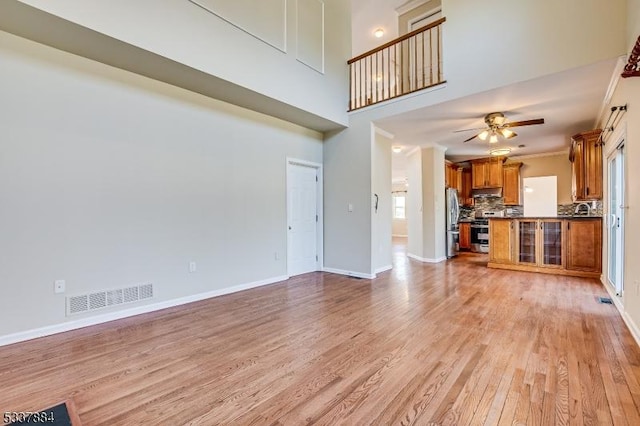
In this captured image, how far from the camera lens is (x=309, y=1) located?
4.89 metres

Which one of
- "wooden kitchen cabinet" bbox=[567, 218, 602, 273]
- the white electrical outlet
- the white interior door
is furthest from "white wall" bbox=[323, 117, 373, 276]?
the white electrical outlet

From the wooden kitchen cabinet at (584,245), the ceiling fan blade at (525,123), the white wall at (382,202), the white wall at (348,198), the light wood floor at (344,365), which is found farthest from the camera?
the white wall at (382,202)

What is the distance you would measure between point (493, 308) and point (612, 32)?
3173 millimetres

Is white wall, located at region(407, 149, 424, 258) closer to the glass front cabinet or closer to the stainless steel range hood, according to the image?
the glass front cabinet

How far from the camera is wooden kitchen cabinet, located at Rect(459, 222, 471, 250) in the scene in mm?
8531

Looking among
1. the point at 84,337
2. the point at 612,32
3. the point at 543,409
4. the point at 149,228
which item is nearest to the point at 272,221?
the point at 149,228

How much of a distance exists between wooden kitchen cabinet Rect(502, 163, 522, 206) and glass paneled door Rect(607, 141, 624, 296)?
3.61 meters

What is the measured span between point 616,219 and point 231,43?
5.48m

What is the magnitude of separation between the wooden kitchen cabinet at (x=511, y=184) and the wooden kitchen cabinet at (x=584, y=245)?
9.15ft

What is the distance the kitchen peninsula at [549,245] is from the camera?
5207mm

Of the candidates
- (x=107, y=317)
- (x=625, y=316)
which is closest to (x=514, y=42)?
(x=625, y=316)

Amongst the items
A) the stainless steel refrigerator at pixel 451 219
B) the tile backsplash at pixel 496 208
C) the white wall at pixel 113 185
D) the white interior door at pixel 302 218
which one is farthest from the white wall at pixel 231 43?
the tile backsplash at pixel 496 208

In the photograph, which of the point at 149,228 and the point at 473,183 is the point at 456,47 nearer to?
the point at 149,228

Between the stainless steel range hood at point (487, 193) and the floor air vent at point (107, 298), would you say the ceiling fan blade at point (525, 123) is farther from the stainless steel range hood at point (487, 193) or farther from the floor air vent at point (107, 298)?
the floor air vent at point (107, 298)
